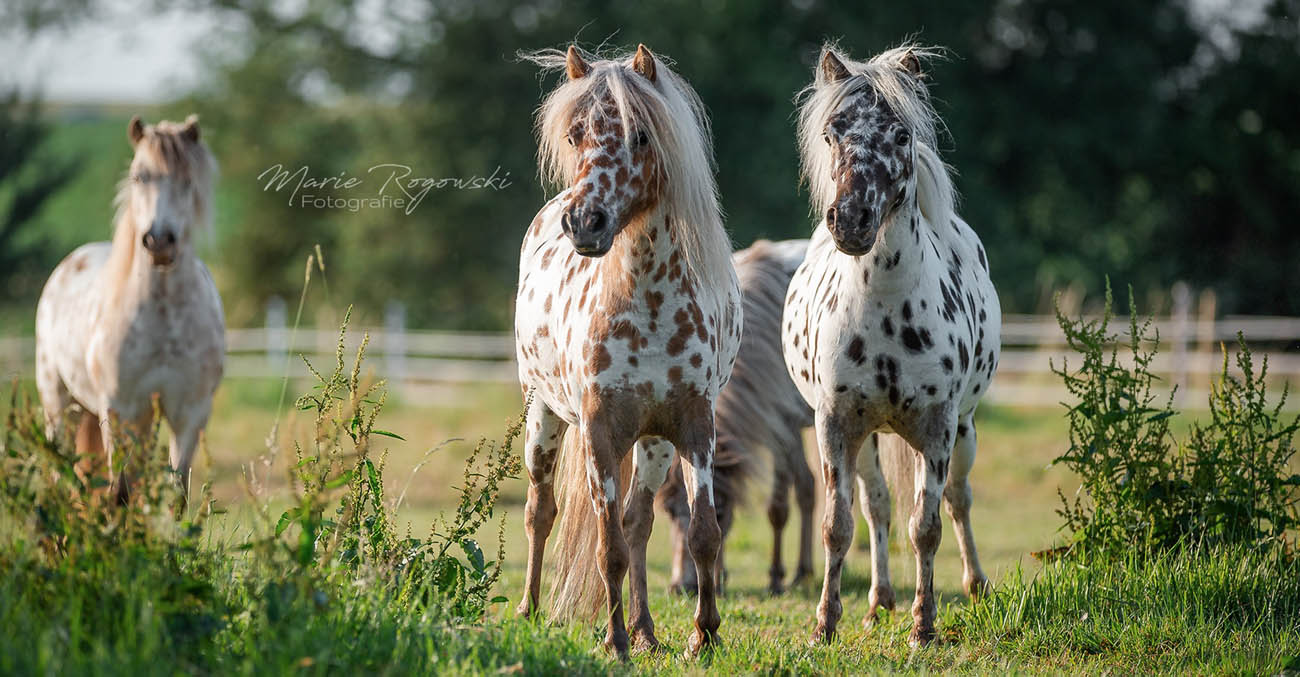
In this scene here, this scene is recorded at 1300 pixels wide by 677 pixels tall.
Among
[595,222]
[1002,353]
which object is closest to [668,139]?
[595,222]

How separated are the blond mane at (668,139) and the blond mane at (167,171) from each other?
2.96m

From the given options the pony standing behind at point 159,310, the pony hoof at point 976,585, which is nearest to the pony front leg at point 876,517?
the pony hoof at point 976,585

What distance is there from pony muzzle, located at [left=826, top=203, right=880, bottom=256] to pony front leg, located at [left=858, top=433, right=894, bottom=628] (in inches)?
54.6

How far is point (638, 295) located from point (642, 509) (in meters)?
0.93

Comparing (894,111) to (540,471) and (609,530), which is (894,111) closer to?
(609,530)

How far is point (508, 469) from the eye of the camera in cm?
423

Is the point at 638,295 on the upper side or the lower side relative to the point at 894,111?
lower

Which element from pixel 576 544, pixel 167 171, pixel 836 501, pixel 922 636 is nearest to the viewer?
pixel 922 636

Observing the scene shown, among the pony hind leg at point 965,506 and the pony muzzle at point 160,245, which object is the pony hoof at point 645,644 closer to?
the pony hind leg at point 965,506

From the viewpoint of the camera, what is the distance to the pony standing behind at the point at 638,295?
4176mm

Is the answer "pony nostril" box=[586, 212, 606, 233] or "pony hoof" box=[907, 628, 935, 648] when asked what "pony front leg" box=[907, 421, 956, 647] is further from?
"pony nostril" box=[586, 212, 606, 233]

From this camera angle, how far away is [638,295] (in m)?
4.29

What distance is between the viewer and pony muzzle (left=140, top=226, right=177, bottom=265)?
612 centimetres

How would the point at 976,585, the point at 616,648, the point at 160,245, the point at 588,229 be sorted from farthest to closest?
the point at 160,245
the point at 976,585
the point at 616,648
the point at 588,229
